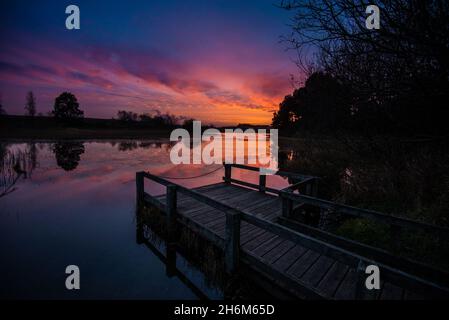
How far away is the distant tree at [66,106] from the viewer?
186ft

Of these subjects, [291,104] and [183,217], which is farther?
[291,104]

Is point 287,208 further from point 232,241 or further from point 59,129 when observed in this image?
point 59,129

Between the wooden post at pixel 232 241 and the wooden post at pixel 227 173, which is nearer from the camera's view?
the wooden post at pixel 232 241

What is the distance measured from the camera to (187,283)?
5.62m

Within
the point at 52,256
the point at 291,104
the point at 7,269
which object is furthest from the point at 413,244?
the point at 291,104

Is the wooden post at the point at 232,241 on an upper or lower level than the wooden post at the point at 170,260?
upper

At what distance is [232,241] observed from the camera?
15.2 feet

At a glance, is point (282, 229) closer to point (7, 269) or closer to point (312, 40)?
point (312, 40)

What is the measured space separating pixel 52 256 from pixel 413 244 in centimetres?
1013

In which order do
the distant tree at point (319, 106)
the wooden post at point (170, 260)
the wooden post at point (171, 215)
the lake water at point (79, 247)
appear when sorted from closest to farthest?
1. the lake water at point (79, 247)
2. the wooden post at point (170, 260)
3. the wooden post at point (171, 215)
4. the distant tree at point (319, 106)

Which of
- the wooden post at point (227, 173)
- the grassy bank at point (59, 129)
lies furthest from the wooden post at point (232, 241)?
the grassy bank at point (59, 129)

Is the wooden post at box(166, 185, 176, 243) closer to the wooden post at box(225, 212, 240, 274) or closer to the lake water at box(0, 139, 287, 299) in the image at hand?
the lake water at box(0, 139, 287, 299)

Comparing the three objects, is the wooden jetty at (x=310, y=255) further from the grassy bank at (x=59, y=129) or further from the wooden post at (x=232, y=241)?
the grassy bank at (x=59, y=129)

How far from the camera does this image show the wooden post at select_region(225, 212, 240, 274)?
Answer: 177 inches
